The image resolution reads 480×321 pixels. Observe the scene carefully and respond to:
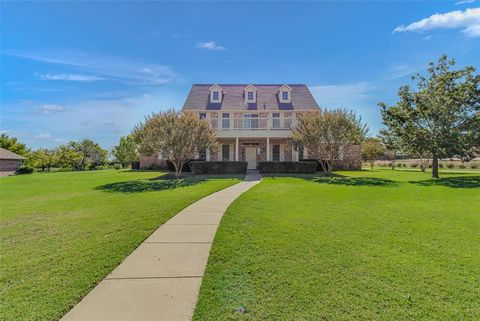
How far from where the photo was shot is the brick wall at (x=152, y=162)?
101 ft

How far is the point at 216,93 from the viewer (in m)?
31.0

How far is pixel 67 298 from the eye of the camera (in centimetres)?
329

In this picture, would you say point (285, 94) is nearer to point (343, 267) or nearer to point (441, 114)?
point (441, 114)

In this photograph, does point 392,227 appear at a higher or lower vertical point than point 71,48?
lower

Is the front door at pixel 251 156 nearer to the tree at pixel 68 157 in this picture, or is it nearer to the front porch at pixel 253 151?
the front porch at pixel 253 151

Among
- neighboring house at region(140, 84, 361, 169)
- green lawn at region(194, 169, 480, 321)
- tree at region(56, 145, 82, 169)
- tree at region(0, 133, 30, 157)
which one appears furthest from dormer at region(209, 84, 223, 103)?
tree at region(0, 133, 30, 157)

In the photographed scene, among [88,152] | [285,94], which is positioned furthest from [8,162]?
[285,94]

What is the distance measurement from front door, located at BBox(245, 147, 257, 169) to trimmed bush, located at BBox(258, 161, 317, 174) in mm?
5027

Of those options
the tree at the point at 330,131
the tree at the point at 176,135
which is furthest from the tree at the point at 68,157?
the tree at the point at 330,131

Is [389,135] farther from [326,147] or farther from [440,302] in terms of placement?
[440,302]

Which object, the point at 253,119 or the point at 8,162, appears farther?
the point at 8,162

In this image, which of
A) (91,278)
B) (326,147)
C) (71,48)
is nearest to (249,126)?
(326,147)

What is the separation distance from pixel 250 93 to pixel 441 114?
1800 cm

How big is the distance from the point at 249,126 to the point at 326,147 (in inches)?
354
